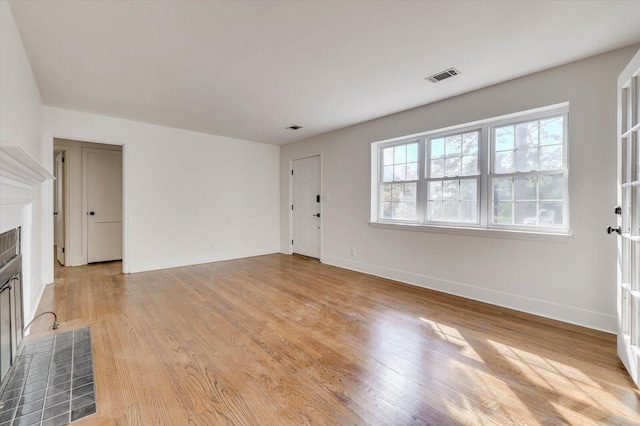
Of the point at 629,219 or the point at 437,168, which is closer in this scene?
the point at 629,219

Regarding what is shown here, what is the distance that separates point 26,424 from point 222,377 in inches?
37.8

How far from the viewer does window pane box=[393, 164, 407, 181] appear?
4.21 metres

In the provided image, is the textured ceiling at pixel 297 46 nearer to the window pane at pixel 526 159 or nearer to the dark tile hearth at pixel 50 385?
the window pane at pixel 526 159

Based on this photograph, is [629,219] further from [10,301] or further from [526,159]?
[10,301]

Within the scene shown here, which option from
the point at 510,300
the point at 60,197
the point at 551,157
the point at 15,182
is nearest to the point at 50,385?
the point at 15,182

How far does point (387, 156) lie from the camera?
14.7 feet

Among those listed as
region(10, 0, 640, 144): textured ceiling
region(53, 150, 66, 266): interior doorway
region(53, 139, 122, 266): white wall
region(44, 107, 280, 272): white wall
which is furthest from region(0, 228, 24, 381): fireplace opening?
region(53, 150, 66, 266): interior doorway

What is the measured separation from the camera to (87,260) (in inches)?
206

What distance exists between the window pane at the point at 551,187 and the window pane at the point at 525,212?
0.41 ft

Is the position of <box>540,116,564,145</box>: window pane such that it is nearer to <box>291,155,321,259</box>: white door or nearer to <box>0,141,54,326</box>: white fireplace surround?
<box>291,155,321,259</box>: white door

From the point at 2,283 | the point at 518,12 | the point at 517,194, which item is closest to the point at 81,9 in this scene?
the point at 2,283

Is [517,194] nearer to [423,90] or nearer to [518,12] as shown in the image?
[423,90]

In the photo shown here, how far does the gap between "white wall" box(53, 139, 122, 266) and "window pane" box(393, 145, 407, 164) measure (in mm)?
5568

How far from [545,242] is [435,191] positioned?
136 cm
